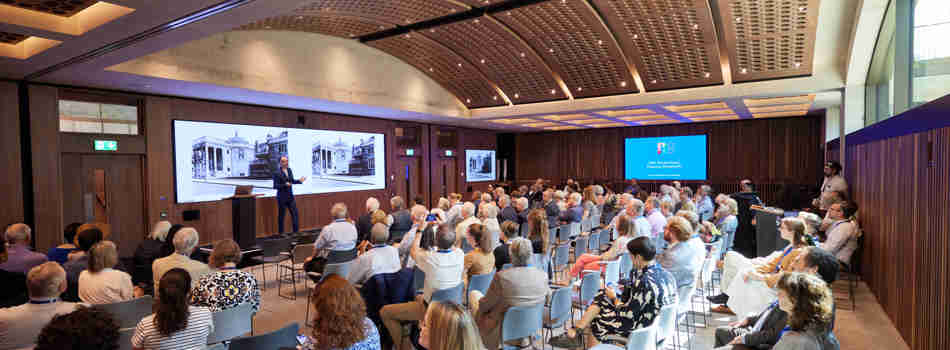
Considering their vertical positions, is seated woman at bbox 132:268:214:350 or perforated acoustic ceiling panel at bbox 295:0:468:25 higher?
perforated acoustic ceiling panel at bbox 295:0:468:25

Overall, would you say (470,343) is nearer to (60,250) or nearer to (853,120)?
(60,250)

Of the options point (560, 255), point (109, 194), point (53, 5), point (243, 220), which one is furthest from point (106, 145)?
point (560, 255)

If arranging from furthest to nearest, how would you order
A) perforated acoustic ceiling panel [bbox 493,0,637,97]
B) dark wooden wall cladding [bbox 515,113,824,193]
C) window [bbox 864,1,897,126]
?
dark wooden wall cladding [bbox 515,113,824,193], perforated acoustic ceiling panel [bbox 493,0,637,97], window [bbox 864,1,897,126]

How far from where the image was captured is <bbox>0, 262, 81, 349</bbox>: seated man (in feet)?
9.61

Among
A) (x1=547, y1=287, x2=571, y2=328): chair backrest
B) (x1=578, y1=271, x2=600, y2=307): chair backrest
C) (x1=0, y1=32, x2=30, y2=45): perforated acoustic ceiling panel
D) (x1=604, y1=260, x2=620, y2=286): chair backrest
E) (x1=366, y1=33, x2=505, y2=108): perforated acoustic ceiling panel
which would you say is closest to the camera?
(x1=547, y1=287, x2=571, y2=328): chair backrest

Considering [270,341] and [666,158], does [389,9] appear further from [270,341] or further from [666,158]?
[666,158]

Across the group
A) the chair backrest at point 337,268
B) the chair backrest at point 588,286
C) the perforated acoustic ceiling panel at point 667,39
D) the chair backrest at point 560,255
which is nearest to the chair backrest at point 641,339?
the chair backrest at point 588,286

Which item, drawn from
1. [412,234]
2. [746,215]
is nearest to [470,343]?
[412,234]

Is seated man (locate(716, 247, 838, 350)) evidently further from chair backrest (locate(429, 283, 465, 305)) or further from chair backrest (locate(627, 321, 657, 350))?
chair backrest (locate(429, 283, 465, 305))

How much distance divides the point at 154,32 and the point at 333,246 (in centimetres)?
318

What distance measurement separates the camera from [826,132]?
13578 millimetres

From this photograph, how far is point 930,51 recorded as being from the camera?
4578 mm

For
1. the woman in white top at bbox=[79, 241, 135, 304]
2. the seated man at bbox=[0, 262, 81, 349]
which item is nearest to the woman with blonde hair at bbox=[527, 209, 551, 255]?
the woman in white top at bbox=[79, 241, 135, 304]

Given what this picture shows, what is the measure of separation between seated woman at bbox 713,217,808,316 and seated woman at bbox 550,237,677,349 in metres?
1.33
